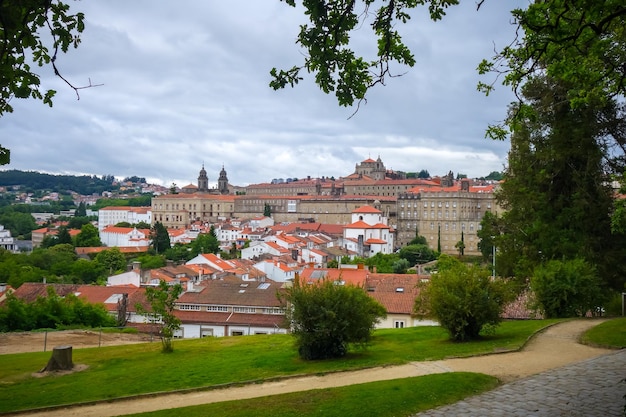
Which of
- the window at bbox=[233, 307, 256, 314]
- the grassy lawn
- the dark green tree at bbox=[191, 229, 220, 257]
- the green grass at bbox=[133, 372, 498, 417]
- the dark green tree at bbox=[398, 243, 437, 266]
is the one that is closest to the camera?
the green grass at bbox=[133, 372, 498, 417]

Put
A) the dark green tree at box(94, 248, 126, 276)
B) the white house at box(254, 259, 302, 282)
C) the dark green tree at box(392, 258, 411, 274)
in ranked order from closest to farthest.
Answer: the white house at box(254, 259, 302, 282) < the dark green tree at box(392, 258, 411, 274) < the dark green tree at box(94, 248, 126, 276)

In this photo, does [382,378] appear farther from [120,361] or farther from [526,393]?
[120,361]

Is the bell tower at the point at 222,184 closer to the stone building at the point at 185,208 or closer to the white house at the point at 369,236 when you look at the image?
the stone building at the point at 185,208

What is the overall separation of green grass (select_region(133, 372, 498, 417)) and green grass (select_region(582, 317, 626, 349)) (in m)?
3.86

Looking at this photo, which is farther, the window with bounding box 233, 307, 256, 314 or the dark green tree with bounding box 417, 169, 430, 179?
the dark green tree with bounding box 417, 169, 430, 179

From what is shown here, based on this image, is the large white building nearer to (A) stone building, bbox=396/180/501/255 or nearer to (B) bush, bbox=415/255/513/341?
(A) stone building, bbox=396/180/501/255

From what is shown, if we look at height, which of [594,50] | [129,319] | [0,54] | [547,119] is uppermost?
[547,119]

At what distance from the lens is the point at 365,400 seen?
8.05 metres

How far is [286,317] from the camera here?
13289 mm

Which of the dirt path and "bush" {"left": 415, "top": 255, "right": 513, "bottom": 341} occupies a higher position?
"bush" {"left": 415, "top": 255, "right": 513, "bottom": 341}

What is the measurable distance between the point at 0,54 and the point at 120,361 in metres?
11.5

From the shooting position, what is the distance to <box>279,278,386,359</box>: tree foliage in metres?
12.8

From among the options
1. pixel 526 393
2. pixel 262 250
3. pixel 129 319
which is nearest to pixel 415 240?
pixel 262 250

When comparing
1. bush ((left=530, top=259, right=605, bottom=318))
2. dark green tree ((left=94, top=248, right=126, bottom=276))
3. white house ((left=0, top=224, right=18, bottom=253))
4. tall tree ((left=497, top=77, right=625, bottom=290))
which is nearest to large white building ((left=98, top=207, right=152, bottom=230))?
white house ((left=0, top=224, right=18, bottom=253))
